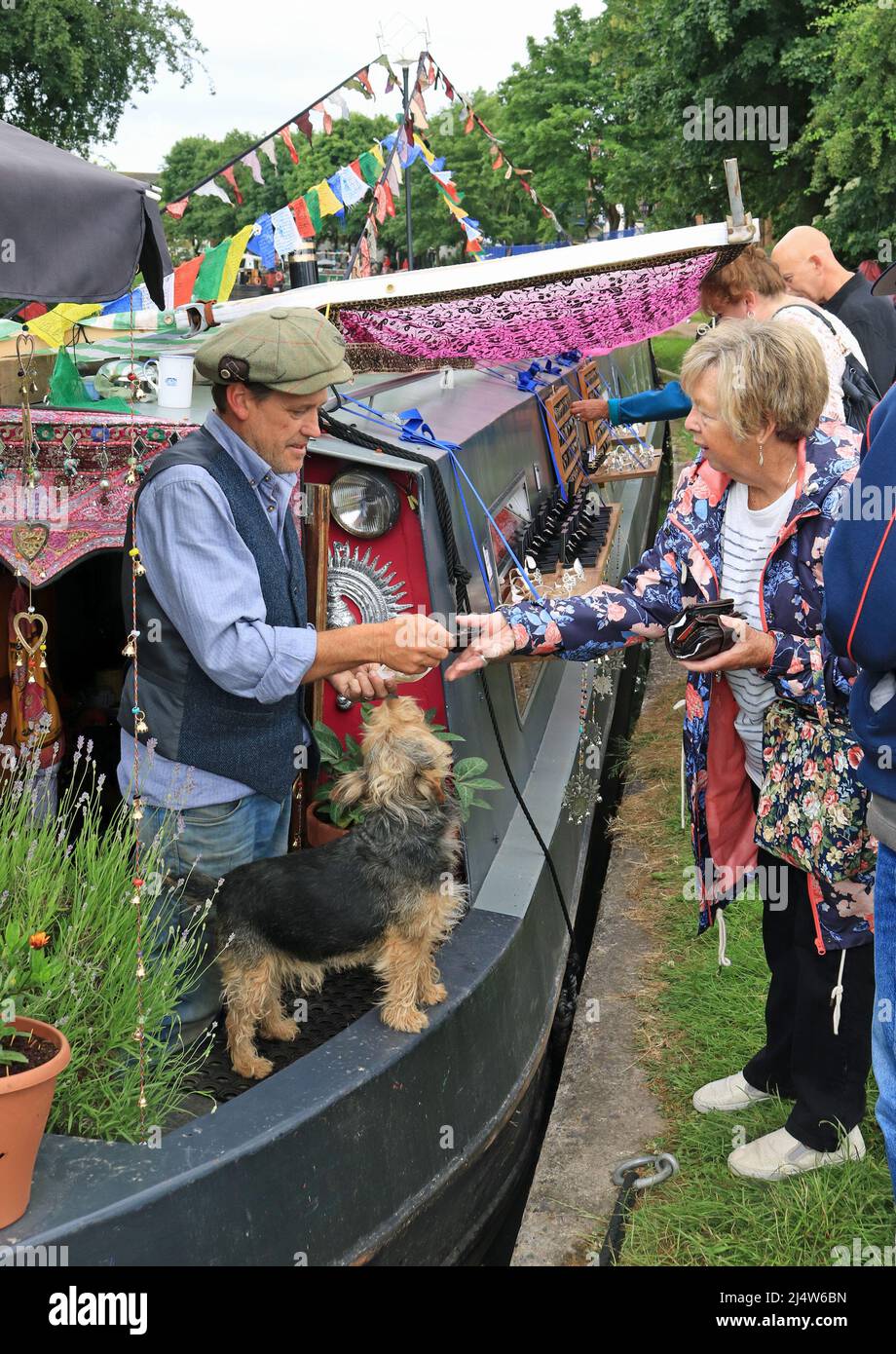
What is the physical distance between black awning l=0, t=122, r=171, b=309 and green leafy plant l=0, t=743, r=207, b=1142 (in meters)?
1.28

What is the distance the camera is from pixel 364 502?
→ 3551 millimetres

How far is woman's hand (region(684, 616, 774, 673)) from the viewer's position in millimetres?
2928

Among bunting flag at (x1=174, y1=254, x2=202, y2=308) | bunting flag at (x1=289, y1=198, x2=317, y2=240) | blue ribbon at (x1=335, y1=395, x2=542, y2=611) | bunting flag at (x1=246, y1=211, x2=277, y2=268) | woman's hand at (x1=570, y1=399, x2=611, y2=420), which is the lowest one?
blue ribbon at (x1=335, y1=395, x2=542, y2=611)

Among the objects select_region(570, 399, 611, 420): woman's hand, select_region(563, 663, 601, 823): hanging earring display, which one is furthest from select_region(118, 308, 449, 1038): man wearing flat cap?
select_region(570, 399, 611, 420): woman's hand

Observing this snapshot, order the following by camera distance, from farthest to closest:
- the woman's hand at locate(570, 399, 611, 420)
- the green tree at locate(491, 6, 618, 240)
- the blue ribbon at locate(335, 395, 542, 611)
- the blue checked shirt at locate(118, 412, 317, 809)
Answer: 1. the green tree at locate(491, 6, 618, 240)
2. the woman's hand at locate(570, 399, 611, 420)
3. the blue ribbon at locate(335, 395, 542, 611)
4. the blue checked shirt at locate(118, 412, 317, 809)

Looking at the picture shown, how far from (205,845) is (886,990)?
162 cm

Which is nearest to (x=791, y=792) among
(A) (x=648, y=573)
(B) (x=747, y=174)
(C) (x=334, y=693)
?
(A) (x=648, y=573)

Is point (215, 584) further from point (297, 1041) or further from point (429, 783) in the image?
point (297, 1041)

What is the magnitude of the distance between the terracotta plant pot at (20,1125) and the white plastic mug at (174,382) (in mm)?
2159

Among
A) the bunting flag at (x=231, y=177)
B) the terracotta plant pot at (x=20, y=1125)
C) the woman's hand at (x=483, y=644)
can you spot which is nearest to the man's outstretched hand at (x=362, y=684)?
the woman's hand at (x=483, y=644)

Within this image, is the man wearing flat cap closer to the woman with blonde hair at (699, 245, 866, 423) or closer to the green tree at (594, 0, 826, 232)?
the woman with blonde hair at (699, 245, 866, 423)

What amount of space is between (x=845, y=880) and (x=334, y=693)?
1.55 m

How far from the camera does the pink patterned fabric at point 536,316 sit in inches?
151

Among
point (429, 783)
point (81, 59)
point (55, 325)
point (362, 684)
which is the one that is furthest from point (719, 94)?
point (429, 783)
